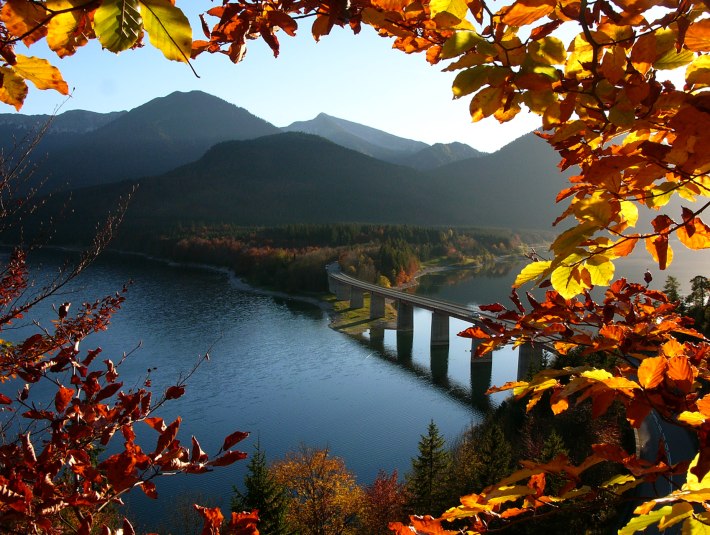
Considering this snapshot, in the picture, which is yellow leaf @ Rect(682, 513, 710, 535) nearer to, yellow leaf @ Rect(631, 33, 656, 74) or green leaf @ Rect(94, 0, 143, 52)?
yellow leaf @ Rect(631, 33, 656, 74)

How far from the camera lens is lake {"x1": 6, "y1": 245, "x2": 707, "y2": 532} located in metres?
17.9

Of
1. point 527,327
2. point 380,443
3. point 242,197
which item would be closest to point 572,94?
point 527,327

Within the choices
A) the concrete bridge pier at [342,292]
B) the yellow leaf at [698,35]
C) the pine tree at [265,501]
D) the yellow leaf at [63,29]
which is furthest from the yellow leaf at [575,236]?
the concrete bridge pier at [342,292]

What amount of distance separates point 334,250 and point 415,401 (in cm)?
4029

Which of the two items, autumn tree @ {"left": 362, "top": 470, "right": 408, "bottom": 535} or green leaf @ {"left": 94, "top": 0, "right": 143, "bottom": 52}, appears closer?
green leaf @ {"left": 94, "top": 0, "right": 143, "bottom": 52}

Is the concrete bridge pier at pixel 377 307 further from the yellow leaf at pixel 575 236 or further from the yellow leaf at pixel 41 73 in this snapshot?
the yellow leaf at pixel 41 73

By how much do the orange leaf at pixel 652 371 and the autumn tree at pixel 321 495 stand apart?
15809mm

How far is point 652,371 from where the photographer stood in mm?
877

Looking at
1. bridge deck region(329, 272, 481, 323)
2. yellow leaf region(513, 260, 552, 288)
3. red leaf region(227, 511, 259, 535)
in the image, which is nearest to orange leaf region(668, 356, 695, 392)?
yellow leaf region(513, 260, 552, 288)

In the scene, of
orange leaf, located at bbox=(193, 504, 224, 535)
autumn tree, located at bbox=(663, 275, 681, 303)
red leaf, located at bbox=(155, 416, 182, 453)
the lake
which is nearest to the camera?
orange leaf, located at bbox=(193, 504, 224, 535)

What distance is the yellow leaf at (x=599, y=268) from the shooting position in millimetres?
1201

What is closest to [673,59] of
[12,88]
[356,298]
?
[12,88]

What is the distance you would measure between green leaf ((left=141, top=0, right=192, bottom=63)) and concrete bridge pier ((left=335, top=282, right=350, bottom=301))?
4238cm

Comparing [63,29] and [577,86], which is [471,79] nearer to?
[577,86]
